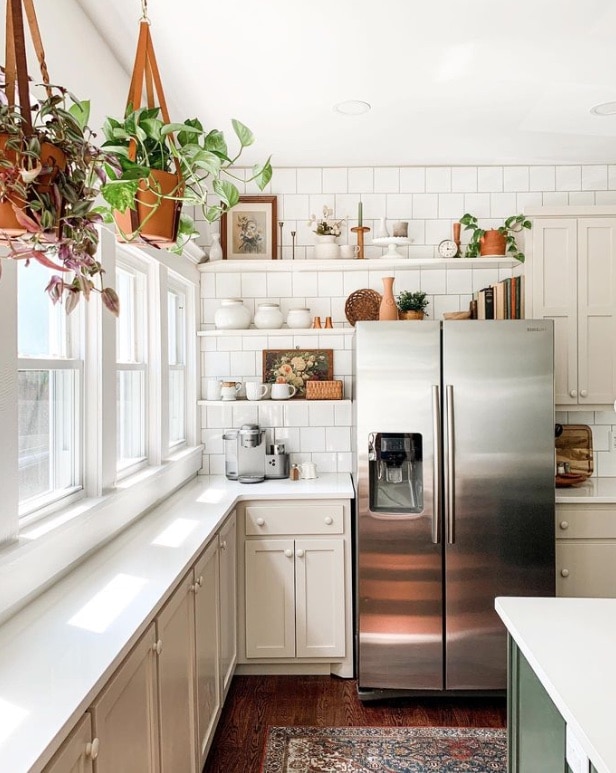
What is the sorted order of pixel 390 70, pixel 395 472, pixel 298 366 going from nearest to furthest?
pixel 390 70, pixel 395 472, pixel 298 366

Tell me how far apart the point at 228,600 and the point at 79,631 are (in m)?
1.47

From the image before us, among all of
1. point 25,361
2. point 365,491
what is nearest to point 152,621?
point 25,361

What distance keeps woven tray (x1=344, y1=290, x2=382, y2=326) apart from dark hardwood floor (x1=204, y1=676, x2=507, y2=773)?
6.58ft

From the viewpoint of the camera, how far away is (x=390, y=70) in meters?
2.60

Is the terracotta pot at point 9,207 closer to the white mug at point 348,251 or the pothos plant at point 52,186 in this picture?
the pothos plant at point 52,186

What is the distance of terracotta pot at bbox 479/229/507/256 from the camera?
363 cm

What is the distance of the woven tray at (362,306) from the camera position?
3779 mm

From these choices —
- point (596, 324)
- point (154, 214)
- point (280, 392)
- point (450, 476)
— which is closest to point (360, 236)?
point (280, 392)

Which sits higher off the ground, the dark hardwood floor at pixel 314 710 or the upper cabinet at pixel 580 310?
the upper cabinet at pixel 580 310

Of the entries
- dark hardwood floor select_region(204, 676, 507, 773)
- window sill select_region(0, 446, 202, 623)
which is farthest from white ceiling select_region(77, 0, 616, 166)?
dark hardwood floor select_region(204, 676, 507, 773)

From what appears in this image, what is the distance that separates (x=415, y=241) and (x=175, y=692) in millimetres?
2870

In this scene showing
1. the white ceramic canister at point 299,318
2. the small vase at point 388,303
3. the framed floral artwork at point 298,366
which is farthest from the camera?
the framed floral artwork at point 298,366

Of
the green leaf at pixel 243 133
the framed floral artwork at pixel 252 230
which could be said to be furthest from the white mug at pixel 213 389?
the green leaf at pixel 243 133

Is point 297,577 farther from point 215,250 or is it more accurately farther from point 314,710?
point 215,250
